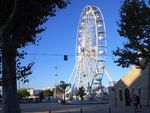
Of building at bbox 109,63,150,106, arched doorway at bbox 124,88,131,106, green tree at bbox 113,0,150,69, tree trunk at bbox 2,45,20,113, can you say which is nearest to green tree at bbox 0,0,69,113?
tree trunk at bbox 2,45,20,113

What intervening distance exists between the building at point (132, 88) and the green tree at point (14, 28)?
40.5 meters

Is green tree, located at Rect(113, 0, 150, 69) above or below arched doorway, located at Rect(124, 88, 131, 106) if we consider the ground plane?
above

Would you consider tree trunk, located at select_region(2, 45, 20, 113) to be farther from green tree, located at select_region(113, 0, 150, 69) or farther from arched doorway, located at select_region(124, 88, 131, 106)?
arched doorway, located at select_region(124, 88, 131, 106)

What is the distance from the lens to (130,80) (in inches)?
2516

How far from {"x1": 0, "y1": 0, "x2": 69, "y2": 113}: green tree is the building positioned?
40.5 metres

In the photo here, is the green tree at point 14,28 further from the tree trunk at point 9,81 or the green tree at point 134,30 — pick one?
the green tree at point 134,30

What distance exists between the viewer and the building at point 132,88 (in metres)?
59.4

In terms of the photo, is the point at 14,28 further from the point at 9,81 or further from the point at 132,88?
the point at 132,88

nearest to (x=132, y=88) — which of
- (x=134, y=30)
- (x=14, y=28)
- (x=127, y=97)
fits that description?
(x=127, y=97)

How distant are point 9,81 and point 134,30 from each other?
18400 mm

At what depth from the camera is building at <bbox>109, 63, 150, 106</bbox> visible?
59375mm

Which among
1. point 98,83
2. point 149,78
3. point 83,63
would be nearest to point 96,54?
point 83,63

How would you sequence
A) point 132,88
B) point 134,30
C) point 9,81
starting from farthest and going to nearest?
point 132,88 → point 134,30 → point 9,81

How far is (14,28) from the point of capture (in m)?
18.5
